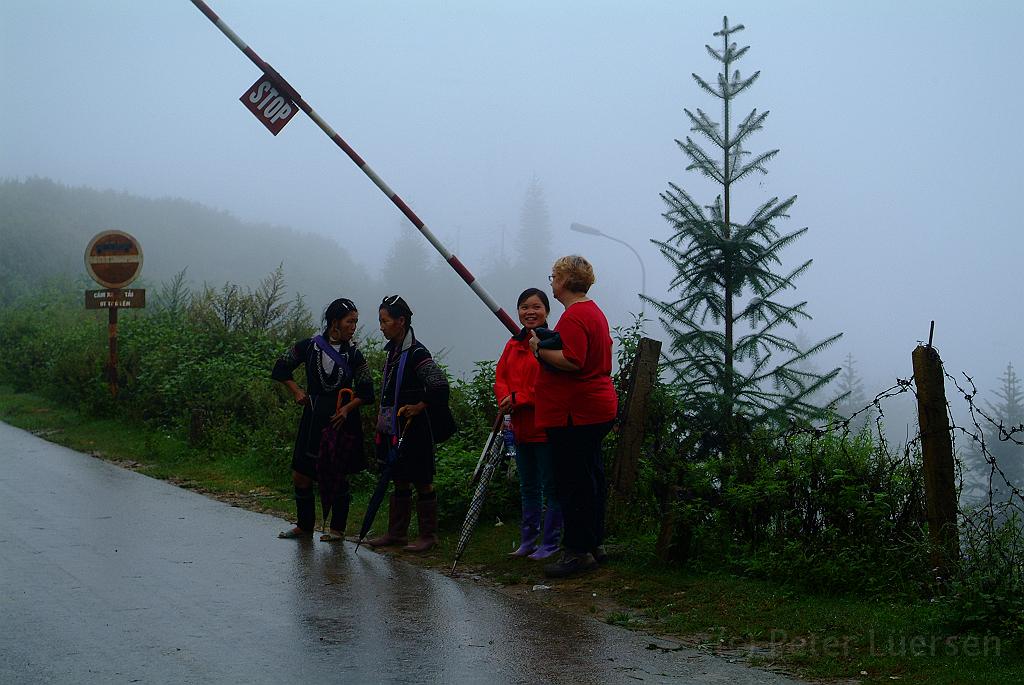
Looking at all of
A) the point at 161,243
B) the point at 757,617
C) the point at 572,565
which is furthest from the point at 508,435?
the point at 161,243

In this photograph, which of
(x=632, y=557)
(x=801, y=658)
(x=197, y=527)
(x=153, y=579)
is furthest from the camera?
(x=197, y=527)

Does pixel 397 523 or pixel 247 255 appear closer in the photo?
pixel 397 523

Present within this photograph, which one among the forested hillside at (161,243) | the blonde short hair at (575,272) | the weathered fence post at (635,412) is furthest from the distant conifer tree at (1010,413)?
the blonde short hair at (575,272)

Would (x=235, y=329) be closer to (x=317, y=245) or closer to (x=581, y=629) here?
(x=581, y=629)

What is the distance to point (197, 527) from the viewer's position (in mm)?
10164

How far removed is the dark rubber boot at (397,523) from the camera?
967 cm

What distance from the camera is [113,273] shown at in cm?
1927

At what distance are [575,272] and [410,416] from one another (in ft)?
6.60

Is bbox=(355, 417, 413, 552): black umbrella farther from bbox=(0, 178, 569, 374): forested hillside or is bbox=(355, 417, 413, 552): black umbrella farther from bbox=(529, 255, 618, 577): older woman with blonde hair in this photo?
bbox=(0, 178, 569, 374): forested hillside

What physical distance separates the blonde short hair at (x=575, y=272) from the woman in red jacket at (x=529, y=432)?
0.53m

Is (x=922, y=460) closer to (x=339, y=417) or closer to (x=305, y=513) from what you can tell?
(x=339, y=417)

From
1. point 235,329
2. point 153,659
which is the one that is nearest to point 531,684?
point 153,659

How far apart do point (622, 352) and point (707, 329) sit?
187cm

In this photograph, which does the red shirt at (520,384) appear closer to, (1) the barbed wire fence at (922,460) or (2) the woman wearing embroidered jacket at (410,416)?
(2) the woman wearing embroidered jacket at (410,416)
